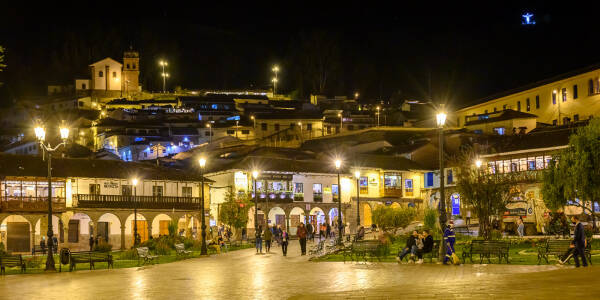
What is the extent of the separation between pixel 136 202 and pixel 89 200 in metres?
3.30

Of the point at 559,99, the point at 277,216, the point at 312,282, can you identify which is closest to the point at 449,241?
the point at 312,282

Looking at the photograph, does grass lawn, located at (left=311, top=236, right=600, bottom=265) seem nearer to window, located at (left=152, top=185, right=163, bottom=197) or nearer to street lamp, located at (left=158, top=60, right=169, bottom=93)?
window, located at (left=152, top=185, right=163, bottom=197)

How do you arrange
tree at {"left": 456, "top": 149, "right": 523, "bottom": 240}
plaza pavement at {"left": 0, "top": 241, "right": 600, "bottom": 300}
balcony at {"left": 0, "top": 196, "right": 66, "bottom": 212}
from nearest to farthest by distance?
1. plaza pavement at {"left": 0, "top": 241, "right": 600, "bottom": 300}
2. tree at {"left": 456, "top": 149, "right": 523, "bottom": 240}
3. balcony at {"left": 0, "top": 196, "right": 66, "bottom": 212}

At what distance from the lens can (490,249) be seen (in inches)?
878

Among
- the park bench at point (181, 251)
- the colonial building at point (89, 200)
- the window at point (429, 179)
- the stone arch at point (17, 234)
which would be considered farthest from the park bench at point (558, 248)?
the window at point (429, 179)

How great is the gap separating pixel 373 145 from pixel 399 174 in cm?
1033

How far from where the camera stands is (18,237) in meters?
50.7

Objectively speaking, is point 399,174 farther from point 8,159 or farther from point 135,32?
point 135,32

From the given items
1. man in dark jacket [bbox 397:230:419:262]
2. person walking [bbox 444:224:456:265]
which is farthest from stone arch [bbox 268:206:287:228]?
person walking [bbox 444:224:456:265]

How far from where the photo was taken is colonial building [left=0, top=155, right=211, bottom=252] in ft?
159

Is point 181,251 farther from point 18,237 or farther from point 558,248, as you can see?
point 18,237

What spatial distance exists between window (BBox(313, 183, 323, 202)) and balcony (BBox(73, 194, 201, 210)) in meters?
11.1

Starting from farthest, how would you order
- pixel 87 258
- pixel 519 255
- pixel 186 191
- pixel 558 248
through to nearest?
1. pixel 186 191
2. pixel 87 258
3. pixel 519 255
4. pixel 558 248

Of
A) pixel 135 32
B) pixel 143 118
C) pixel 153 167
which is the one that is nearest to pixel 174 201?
pixel 153 167
